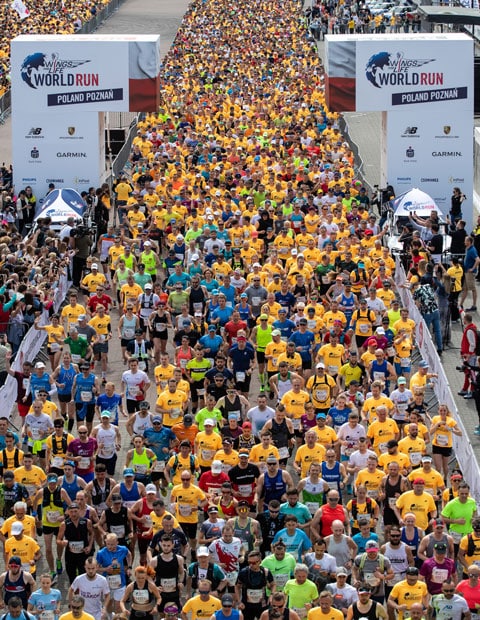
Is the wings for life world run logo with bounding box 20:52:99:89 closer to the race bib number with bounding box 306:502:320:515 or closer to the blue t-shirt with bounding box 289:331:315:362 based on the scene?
the blue t-shirt with bounding box 289:331:315:362

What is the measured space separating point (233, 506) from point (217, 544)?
124 cm

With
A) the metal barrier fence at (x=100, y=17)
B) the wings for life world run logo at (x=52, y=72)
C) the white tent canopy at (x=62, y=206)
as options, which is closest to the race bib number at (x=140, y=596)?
the white tent canopy at (x=62, y=206)

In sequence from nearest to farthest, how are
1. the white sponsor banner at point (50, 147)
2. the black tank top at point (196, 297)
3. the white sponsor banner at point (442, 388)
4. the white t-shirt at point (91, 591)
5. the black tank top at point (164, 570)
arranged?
the white t-shirt at point (91, 591), the black tank top at point (164, 570), the white sponsor banner at point (442, 388), the black tank top at point (196, 297), the white sponsor banner at point (50, 147)

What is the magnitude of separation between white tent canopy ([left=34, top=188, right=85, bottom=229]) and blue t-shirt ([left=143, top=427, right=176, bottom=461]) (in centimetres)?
1300

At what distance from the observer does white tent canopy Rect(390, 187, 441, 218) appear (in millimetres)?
33750

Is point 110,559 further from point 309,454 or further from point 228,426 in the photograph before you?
point 228,426

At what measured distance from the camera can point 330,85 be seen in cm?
3653

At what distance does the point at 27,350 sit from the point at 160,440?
5134 millimetres

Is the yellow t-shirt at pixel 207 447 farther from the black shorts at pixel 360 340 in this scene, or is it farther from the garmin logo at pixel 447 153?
the garmin logo at pixel 447 153

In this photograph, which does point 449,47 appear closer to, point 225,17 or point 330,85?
point 330,85

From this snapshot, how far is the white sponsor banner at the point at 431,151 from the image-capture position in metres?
36.2

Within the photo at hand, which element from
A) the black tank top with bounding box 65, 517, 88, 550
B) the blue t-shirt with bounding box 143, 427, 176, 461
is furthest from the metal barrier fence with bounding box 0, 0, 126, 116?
the black tank top with bounding box 65, 517, 88, 550

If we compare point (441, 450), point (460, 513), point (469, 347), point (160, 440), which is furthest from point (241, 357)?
point (460, 513)

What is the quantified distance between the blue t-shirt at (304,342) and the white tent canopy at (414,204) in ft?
31.5
